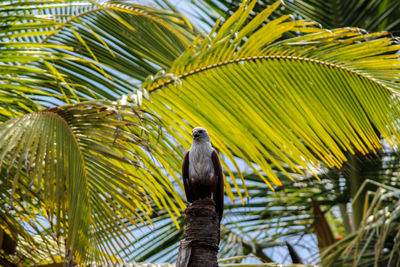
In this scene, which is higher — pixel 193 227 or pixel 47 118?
pixel 47 118

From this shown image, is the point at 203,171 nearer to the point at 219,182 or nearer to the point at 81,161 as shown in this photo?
the point at 219,182

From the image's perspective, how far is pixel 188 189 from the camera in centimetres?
309

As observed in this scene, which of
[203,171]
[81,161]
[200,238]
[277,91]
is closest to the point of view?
[200,238]

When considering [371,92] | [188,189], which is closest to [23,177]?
[188,189]

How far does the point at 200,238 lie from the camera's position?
93.0 inches

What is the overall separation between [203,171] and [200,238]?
74 centimetres

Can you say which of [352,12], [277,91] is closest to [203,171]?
[277,91]

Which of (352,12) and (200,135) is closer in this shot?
(200,135)

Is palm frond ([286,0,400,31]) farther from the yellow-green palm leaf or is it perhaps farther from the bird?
the bird

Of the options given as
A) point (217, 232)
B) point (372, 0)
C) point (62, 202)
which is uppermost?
point (372, 0)

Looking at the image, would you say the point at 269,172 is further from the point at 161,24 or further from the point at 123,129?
the point at 161,24

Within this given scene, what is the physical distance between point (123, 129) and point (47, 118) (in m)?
0.41

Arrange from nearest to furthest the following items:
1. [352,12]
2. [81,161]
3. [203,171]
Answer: [81,161]
[203,171]
[352,12]

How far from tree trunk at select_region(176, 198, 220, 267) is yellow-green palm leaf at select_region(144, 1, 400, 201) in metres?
1.01
